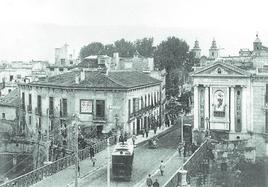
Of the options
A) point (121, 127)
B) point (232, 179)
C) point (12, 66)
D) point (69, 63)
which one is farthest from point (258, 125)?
point (12, 66)

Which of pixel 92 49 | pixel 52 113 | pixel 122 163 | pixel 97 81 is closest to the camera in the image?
pixel 122 163

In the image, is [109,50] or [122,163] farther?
[109,50]

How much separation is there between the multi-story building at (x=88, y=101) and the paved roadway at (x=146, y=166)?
17.6 ft

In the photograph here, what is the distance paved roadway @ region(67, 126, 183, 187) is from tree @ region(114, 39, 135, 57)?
204 feet

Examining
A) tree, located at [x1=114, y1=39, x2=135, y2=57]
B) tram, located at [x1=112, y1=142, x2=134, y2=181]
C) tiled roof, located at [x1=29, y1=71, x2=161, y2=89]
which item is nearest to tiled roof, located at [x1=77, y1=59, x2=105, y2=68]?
tiled roof, located at [x1=29, y1=71, x2=161, y2=89]

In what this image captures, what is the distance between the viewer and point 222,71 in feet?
166

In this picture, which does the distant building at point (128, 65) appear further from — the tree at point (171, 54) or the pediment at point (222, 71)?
the pediment at point (222, 71)

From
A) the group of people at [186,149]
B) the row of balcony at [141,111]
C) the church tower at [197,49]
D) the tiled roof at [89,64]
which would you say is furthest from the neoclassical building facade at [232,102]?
the church tower at [197,49]

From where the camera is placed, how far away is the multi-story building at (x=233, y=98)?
49.6 metres

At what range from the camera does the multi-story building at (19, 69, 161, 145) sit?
5503 centimetres

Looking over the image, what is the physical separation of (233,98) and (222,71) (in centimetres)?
321

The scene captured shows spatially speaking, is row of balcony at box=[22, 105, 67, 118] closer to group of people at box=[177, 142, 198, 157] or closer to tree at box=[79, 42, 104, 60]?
group of people at box=[177, 142, 198, 157]

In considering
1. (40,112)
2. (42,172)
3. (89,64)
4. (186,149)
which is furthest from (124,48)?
(42,172)

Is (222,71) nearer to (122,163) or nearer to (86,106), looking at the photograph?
(86,106)
